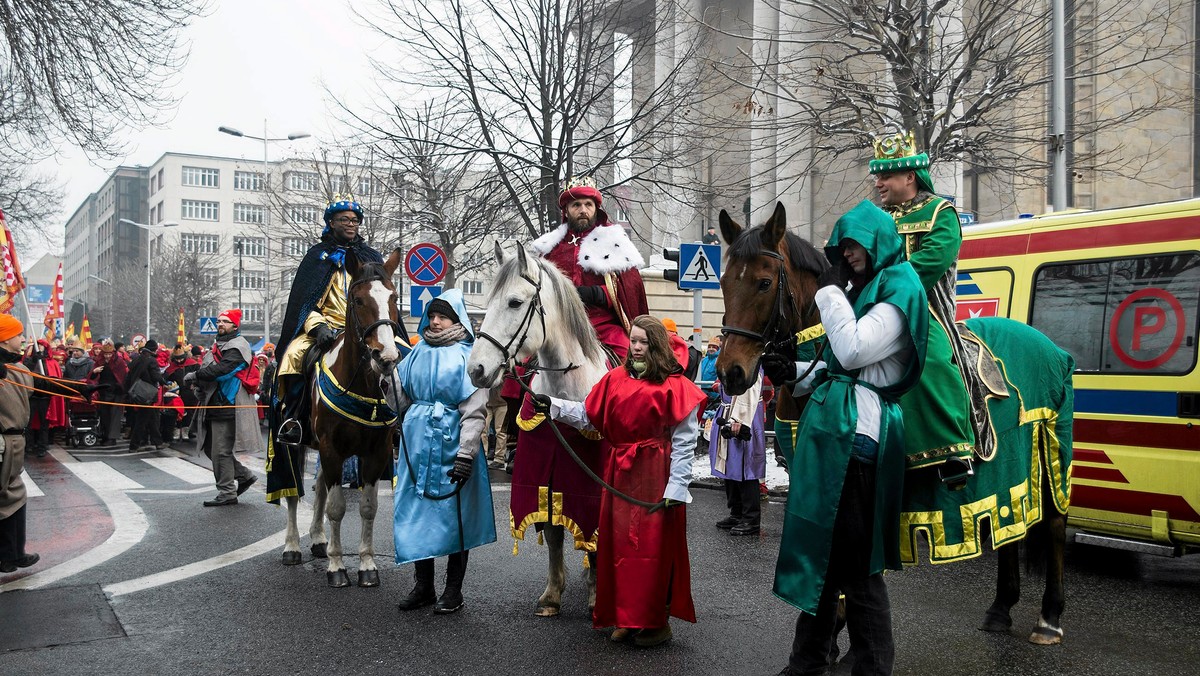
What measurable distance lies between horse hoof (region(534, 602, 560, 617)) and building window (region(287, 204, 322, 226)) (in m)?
34.6

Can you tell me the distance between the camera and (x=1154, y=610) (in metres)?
6.74

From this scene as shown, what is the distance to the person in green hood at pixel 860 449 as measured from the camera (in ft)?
13.7

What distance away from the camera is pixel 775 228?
15.3 feet

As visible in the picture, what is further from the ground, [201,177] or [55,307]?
[201,177]

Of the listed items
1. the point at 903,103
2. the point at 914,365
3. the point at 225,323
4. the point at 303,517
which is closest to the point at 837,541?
the point at 914,365

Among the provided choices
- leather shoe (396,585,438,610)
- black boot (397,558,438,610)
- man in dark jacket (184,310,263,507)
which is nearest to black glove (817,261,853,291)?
black boot (397,558,438,610)

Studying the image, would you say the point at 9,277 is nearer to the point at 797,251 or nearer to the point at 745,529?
the point at 745,529

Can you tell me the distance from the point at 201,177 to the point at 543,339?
9521 cm

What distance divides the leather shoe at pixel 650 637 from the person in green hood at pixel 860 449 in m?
1.49

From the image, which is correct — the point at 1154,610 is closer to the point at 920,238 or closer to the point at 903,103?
the point at 920,238

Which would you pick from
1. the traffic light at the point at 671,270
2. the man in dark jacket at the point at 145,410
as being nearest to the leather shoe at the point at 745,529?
the traffic light at the point at 671,270

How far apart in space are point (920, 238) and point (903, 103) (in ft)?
34.9

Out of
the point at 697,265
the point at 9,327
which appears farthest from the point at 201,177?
the point at 9,327

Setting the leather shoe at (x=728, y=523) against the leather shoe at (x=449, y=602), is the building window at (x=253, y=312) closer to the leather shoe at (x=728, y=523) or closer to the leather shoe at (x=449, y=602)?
the leather shoe at (x=728, y=523)
